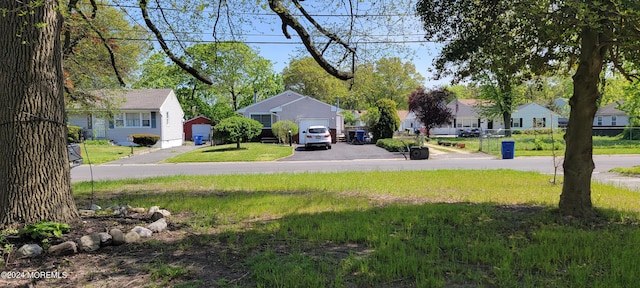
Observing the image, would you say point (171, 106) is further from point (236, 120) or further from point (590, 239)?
point (590, 239)

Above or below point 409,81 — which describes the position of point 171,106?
below

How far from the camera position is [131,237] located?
4770mm

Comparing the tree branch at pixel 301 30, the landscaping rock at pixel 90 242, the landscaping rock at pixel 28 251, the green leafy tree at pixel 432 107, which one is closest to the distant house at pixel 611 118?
the green leafy tree at pixel 432 107

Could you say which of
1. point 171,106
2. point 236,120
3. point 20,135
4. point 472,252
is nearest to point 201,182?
point 20,135

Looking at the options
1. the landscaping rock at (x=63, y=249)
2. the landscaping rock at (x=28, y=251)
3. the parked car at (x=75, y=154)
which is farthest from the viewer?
the parked car at (x=75, y=154)

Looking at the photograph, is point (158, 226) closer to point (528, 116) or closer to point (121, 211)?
point (121, 211)

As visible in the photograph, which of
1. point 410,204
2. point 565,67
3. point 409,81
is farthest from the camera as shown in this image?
point 409,81

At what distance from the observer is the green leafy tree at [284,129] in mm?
30438

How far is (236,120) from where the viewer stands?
1003 inches

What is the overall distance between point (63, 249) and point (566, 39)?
310 inches

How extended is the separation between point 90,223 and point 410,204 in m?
5.23

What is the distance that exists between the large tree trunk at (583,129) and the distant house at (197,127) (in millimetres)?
40131

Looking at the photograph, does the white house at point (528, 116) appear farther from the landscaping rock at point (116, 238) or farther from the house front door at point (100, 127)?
the landscaping rock at point (116, 238)

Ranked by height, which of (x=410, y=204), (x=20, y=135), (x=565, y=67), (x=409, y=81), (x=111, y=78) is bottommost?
(x=410, y=204)
